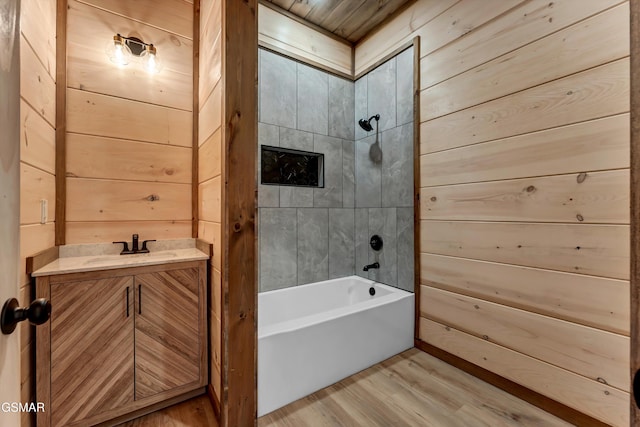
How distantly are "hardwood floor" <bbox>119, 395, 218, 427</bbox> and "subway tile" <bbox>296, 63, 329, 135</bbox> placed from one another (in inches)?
86.5

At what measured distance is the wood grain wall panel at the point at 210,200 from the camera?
61.9 inches

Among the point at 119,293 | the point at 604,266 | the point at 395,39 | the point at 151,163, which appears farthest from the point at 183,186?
the point at 604,266

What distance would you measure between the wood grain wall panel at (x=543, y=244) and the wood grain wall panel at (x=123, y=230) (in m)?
1.92

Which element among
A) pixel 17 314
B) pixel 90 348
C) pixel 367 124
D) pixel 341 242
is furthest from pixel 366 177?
pixel 17 314

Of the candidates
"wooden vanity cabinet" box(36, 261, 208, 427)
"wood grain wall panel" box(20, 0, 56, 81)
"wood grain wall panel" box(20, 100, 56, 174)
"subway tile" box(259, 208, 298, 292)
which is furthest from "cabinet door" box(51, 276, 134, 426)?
"wood grain wall panel" box(20, 0, 56, 81)

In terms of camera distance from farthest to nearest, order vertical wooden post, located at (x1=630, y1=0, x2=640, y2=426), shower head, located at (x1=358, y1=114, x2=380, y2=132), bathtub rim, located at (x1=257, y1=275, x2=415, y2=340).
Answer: shower head, located at (x1=358, y1=114, x2=380, y2=132)
bathtub rim, located at (x1=257, y1=275, x2=415, y2=340)
vertical wooden post, located at (x1=630, y1=0, x2=640, y2=426)

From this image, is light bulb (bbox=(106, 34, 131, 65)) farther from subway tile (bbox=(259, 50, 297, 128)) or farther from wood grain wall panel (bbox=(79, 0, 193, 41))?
subway tile (bbox=(259, 50, 297, 128))

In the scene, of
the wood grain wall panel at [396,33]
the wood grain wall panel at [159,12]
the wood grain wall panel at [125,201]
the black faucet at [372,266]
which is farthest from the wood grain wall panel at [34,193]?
the wood grain wall panel at [396,33]

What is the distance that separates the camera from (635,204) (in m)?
0.57

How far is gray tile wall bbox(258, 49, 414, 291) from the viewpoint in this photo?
8.12ft

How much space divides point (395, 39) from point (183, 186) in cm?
217

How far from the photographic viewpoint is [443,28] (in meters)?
2.14

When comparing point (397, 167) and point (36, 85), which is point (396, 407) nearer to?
point (397, 167)

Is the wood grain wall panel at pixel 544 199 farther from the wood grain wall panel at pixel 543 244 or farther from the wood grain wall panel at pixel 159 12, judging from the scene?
the wood grain wall panel at pixel 159 12
